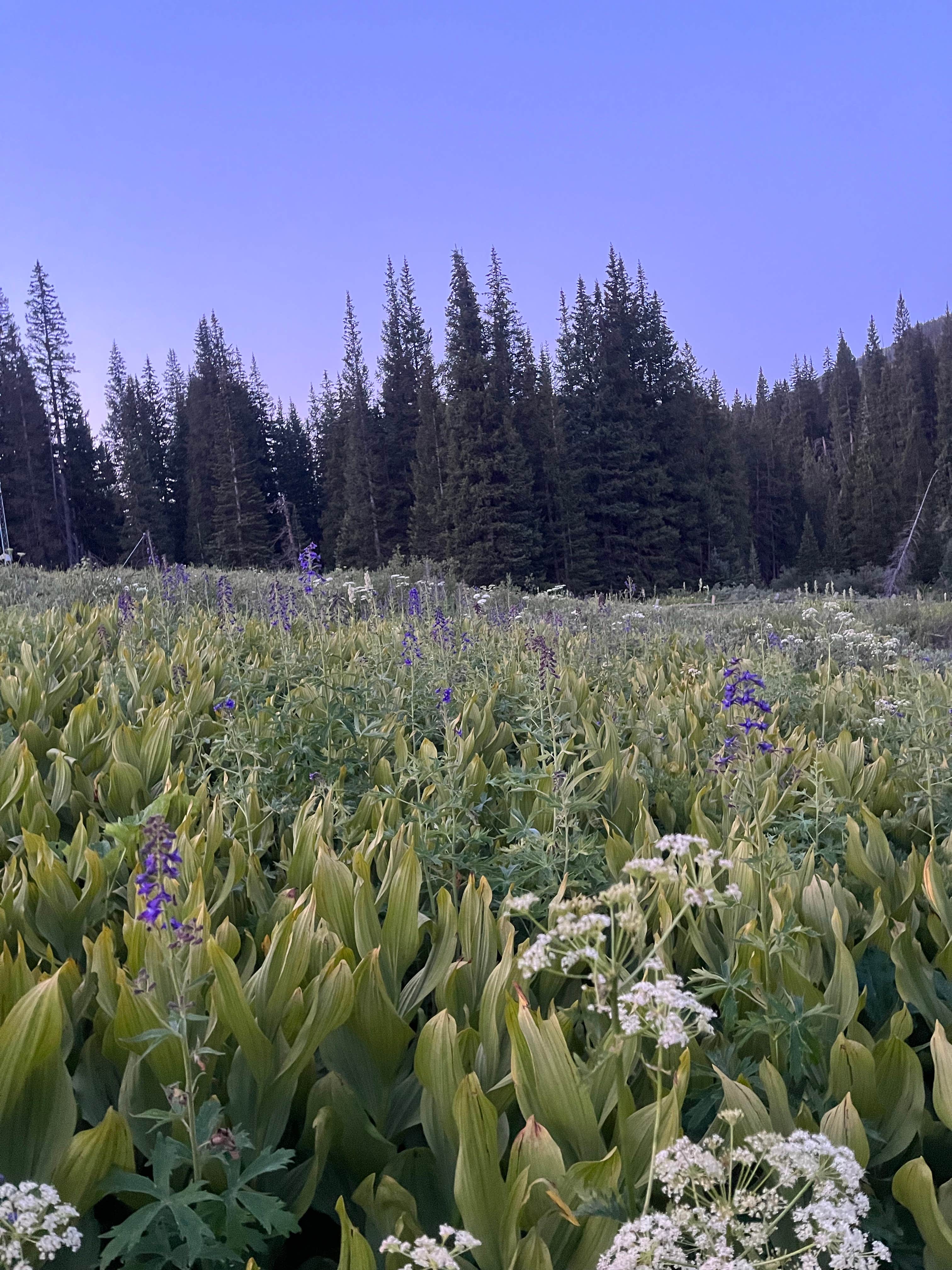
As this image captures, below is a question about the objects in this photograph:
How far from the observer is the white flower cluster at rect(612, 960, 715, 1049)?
0.99 m

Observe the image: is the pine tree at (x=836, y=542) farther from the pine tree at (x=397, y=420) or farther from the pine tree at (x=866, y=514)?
the pine tree at (x=397, y=420)

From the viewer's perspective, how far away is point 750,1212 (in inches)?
38.2

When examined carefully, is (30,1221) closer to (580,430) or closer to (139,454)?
(580,430)

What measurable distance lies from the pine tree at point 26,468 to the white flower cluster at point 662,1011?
45445 mm

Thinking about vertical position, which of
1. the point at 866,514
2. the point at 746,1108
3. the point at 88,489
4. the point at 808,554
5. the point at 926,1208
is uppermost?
the point at 88,489

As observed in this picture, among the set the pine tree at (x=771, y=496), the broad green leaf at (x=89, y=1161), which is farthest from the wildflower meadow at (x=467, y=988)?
the pine tree at (x=771, y=496)

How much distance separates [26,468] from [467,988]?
4903 cm

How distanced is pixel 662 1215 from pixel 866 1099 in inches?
32.5

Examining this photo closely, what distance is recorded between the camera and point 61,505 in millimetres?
44000

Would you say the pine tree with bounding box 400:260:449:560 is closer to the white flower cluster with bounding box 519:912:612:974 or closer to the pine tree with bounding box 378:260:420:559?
the pine tree with bounding box 378:260:420:559

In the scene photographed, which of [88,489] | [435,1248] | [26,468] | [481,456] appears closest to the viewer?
[435,1248]

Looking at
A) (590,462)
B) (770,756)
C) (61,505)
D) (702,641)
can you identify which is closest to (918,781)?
(770,756)

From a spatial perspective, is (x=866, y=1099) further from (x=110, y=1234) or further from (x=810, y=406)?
(x=810, y=406)

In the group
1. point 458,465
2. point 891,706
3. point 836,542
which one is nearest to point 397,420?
point 458,465
